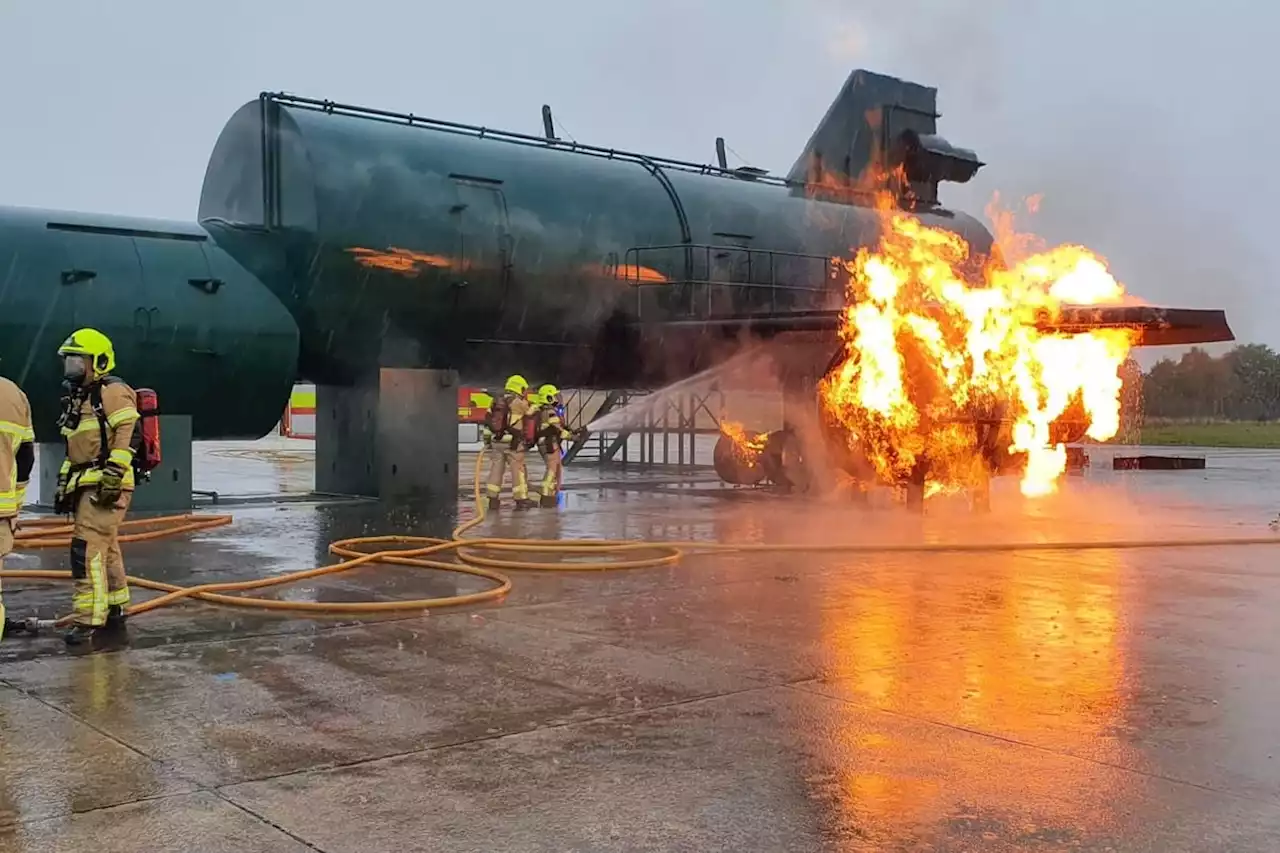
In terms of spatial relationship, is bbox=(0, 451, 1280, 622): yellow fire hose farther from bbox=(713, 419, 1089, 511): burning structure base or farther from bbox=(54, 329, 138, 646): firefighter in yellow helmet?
bbox=(713, 419, 1089, 511): burning structure base

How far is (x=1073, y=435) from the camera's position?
15.4m

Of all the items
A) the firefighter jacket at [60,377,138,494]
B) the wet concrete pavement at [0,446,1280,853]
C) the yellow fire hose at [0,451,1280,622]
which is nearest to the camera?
the wet concrete pavement at [0,446,1280,853]

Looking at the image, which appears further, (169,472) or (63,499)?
(169,472)

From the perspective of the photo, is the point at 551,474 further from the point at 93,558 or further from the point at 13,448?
the point at 13,448

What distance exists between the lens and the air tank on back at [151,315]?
12.1 metres

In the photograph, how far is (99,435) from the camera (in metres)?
7.04

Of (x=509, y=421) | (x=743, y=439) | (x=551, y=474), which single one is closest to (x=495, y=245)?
(x=509, y=421)

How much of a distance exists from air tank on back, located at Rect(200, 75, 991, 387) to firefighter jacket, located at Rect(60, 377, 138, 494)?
6860 mm

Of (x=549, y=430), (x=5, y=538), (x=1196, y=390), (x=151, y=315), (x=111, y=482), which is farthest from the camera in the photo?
(x=1196, y=390)

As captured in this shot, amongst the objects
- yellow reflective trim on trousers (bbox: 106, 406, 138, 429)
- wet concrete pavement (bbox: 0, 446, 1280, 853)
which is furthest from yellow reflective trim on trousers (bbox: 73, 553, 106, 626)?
yellow reflective trim on trousers (bbox: 106, 406, 138, 429)

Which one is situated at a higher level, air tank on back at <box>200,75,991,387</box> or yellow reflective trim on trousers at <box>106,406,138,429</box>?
air tank on back at <box>200,75,991,387</box>

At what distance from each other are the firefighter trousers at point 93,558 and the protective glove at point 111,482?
0.27 ft

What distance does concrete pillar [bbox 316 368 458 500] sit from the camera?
15250 mm

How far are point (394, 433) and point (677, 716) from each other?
10685mm
